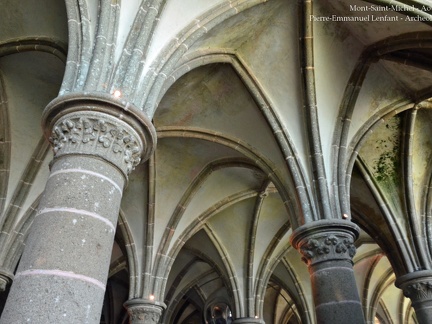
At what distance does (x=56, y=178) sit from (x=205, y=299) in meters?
14.9

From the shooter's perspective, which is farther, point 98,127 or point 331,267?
point 331,267

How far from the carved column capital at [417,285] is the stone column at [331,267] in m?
3.08

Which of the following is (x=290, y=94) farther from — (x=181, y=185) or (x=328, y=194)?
(x=181, y=185)

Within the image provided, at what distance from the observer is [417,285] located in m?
8.65

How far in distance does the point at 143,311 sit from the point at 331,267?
4.53 metres

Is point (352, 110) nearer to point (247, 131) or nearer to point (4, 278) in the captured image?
point (247, 131)

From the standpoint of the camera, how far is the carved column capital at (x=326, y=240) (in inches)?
244

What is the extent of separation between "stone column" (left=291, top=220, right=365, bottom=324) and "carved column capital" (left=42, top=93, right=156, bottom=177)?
3.17m

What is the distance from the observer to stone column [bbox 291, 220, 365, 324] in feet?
18.7

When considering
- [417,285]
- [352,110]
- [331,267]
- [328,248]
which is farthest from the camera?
[417,285]

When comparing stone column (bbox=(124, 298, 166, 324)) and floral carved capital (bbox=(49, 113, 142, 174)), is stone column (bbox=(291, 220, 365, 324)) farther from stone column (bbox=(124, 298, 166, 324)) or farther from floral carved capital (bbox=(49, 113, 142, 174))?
stone column (bbox=(124, 298, 166, 324))

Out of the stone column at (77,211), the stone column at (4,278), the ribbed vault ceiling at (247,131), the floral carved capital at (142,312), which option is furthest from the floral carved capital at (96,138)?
the floral carved capital at (142,312)

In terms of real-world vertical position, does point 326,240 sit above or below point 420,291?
below

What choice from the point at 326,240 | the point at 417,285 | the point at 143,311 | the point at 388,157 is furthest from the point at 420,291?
the point at 143,311
